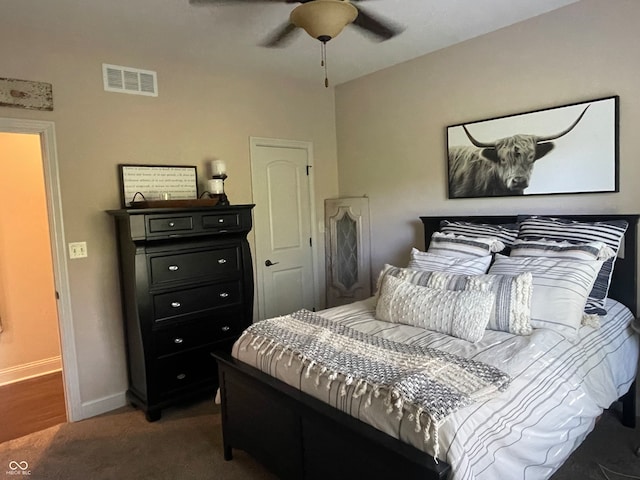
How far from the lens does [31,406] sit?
11.1ft

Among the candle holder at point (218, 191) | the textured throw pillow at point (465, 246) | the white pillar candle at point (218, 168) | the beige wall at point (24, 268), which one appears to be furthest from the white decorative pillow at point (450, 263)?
the beige wall at point (24, 268)

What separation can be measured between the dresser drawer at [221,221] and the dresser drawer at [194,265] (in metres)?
0.17

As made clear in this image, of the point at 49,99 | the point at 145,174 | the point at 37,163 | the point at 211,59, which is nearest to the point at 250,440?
the point at 145,174

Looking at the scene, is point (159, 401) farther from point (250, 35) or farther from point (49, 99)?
point (250, 35)

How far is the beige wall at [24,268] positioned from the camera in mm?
3861

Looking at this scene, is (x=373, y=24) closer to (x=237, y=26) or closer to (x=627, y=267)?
(x=237, y=26)

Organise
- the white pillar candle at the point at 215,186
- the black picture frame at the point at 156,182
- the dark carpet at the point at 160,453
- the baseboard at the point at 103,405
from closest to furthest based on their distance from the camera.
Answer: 1. the dark carpet at the point at 160,453
2. the baseboard at the point at 103,405
3. the black picture frame at the point at 156,182
4. the white pillar candle at the point at 215,186

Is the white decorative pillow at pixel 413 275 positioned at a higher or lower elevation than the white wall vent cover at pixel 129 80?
lower

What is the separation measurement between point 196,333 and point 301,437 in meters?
1.49

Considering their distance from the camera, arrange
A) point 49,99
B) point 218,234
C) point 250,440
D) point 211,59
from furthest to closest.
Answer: point 211,59 < point 218,234 < point 49,99 < point 250,440

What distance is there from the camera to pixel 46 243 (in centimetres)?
405

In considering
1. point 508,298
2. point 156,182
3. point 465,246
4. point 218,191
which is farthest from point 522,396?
point 156,182

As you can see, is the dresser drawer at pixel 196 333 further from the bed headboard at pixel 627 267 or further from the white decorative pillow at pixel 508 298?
the bed headboard at pixel 627 267

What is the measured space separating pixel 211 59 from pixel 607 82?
275cm
